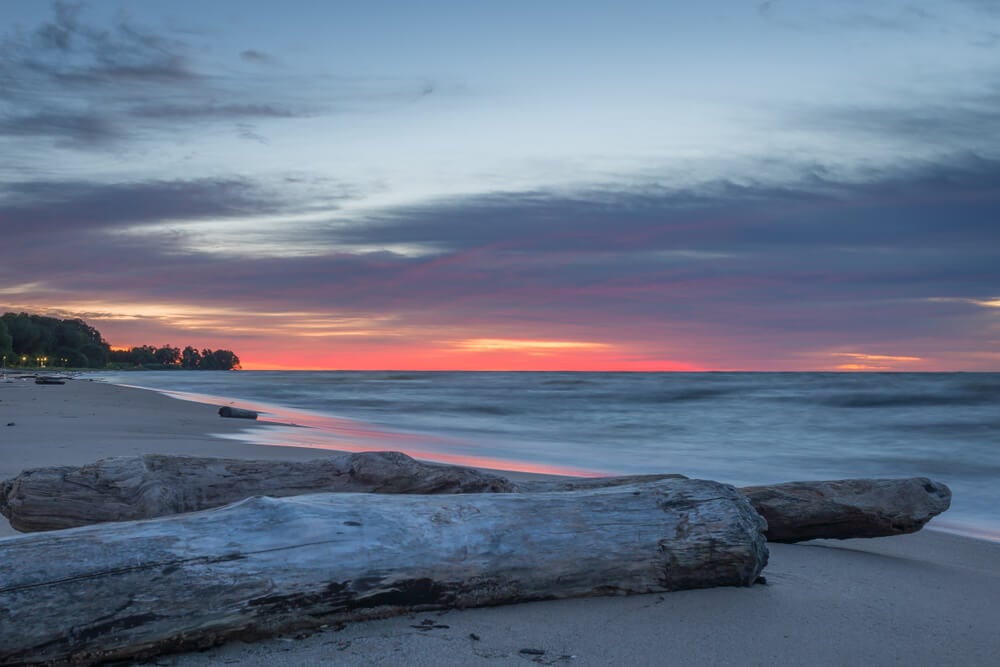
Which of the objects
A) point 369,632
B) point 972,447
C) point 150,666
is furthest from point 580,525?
point 972,447

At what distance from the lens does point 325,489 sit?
406cm

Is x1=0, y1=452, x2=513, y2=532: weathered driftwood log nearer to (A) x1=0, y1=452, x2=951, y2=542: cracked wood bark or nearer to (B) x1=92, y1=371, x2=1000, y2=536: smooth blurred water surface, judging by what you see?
(A) x1=0, y1=452, x2=951, y2=542: cracked wood bark

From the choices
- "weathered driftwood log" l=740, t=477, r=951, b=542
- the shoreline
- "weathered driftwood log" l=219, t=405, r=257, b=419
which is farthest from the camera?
"weathered driftwood log" l=219, t=405, r=257, b=419

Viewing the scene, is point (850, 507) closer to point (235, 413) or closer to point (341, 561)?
point (341, 561)

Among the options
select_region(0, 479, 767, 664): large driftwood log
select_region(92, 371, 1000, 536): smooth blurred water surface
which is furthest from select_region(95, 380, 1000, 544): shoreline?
select_region(0, 479, 767, 664): large driftwood log

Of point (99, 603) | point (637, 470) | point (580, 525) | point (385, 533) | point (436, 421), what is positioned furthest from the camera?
point (436, 421)

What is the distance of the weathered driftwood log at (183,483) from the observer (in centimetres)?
366

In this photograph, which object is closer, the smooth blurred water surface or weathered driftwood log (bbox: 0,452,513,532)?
weathered driftwood log (bbox: 0,452,513,532)

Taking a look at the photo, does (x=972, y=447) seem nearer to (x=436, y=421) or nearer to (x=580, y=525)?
(x=436, y=421)

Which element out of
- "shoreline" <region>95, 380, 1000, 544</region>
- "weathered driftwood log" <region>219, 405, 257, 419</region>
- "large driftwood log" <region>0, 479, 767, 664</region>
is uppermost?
"large driftwood log" <region>0, 479, 767, 664</region>

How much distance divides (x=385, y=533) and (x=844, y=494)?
104 inches

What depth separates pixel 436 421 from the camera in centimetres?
1983

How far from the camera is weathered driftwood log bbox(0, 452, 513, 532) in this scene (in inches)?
144

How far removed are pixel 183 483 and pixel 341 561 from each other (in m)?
1.49
